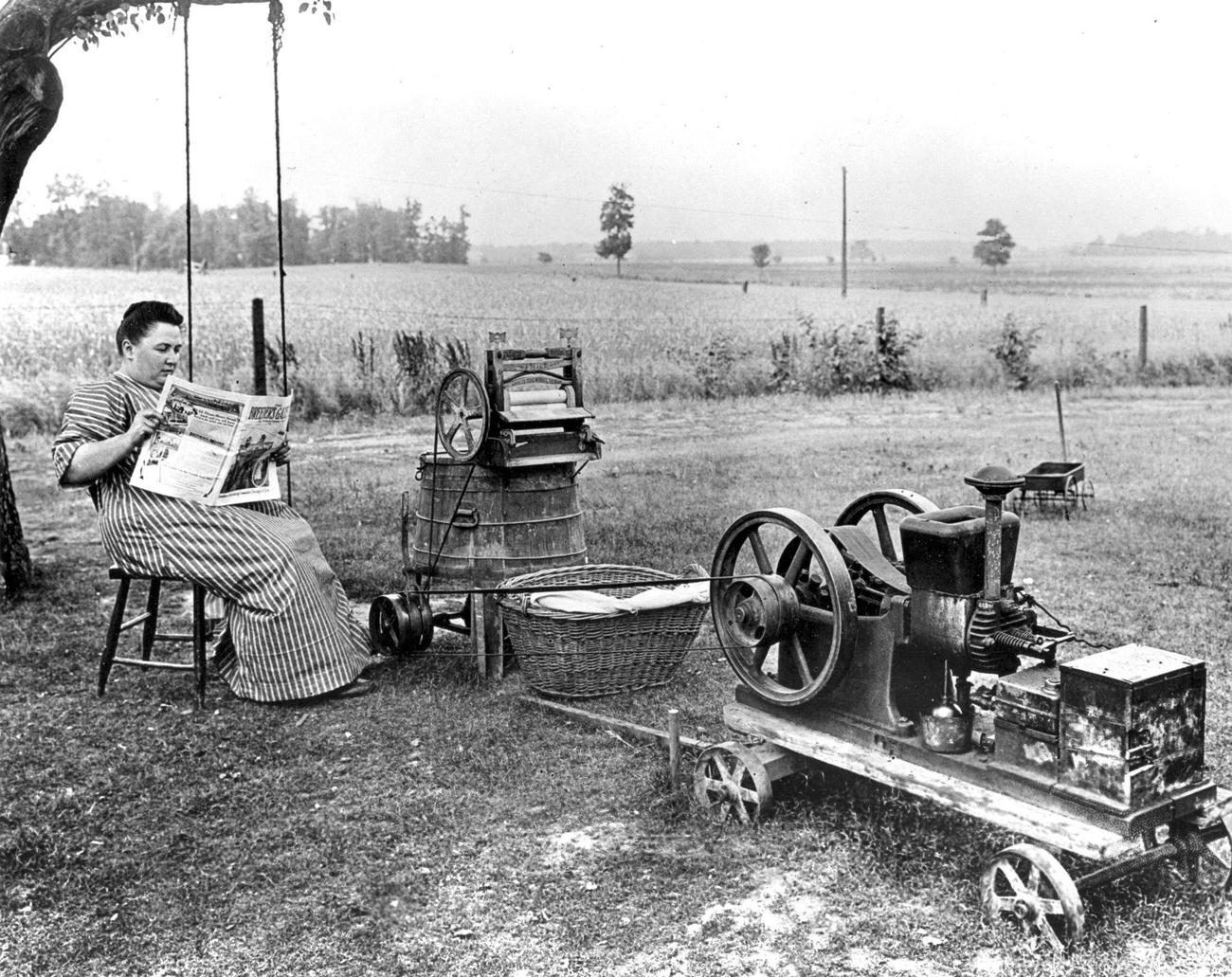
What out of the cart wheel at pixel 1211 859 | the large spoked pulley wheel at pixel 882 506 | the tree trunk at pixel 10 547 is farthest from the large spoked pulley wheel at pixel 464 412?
the cart wheel at pixel 1211 859

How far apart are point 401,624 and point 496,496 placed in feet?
2.54

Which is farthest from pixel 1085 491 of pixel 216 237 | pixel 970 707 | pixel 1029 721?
pixel 216 237

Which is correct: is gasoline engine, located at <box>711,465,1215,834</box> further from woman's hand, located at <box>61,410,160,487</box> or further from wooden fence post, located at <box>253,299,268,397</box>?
wooden fence post, located at <box>253,299,268,397</box>

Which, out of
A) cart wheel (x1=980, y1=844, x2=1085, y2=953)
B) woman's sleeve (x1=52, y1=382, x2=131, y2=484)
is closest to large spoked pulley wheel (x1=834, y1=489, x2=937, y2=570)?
cart wheel (x1=980, y1=844, x2=1085, y2=953)

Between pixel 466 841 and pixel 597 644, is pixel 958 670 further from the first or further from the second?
pixel 597 644

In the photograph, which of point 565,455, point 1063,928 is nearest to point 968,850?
point 1063,928

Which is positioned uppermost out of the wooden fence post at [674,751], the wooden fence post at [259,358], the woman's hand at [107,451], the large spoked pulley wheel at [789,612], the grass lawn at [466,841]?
the wooden fence post at [259,358]

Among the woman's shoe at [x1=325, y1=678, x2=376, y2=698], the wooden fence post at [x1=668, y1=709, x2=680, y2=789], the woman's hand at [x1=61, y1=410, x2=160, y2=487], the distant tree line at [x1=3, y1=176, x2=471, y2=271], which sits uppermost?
the distant tree line at [x1=3, y1=176, x2=471, y2=271]

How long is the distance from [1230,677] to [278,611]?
4042mm

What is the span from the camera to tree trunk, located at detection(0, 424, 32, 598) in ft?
23.6

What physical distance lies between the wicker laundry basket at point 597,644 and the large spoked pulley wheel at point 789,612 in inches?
34.0

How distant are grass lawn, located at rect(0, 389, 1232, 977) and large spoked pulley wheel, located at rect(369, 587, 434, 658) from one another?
16 centimetres

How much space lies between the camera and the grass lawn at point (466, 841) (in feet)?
11.1

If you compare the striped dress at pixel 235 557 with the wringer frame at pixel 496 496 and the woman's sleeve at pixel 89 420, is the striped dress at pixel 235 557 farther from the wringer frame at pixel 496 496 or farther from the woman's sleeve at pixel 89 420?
the wringer frame at pixel 496 496
